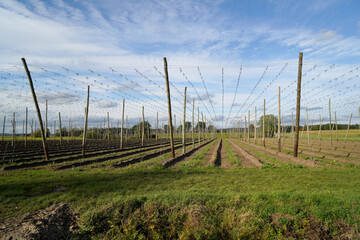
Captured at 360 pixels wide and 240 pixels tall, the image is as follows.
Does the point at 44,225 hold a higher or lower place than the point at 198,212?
lower

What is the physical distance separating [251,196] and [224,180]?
453cm

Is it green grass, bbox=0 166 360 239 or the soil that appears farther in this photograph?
green grass, bbox=0 166 360 239

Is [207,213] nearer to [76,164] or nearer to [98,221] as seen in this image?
[98,221]

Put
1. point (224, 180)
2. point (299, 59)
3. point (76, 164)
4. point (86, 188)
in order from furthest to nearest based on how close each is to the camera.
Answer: point (299, 59), point (76, 164), point (224, 180), point (86, 188)

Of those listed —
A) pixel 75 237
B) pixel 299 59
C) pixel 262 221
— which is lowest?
pixel 75 237

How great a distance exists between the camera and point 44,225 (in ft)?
21.0

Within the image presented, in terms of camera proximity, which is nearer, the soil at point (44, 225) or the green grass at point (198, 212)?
the soil at point (44, 225)

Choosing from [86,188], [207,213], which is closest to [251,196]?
[207,213]

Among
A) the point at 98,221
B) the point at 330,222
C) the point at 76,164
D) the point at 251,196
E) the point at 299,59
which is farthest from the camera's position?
the point at 299,59

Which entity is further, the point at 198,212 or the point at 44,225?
the point at 198,212

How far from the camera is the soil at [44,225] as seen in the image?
19.2ft

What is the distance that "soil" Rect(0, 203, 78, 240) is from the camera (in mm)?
5863

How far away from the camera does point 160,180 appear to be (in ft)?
41.6

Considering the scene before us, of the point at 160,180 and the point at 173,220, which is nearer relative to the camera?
the point at 173,220
